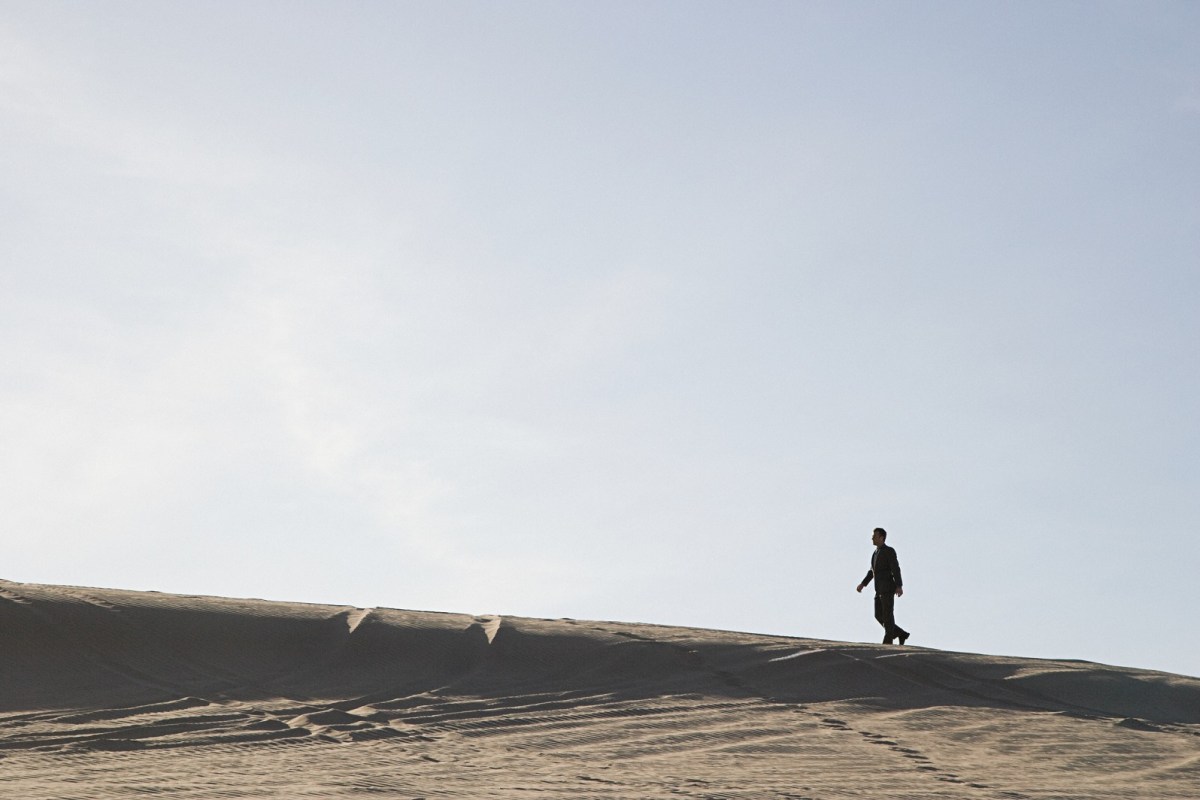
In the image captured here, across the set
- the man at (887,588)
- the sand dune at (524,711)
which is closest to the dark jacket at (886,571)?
the man at (887,588)

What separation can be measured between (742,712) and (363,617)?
148 inches

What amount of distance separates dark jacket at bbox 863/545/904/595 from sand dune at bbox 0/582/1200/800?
4.78 ft

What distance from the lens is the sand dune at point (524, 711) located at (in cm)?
654

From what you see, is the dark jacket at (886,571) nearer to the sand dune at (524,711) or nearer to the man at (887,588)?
the man at (887,588)

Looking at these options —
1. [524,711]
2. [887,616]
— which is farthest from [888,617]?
[524,711]

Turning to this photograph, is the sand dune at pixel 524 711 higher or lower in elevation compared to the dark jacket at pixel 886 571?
lower

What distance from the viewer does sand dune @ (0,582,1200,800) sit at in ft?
21.5

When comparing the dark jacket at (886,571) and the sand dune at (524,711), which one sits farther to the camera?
the dark jacket at (886,571)

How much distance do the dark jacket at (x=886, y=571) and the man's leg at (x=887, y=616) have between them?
64mm

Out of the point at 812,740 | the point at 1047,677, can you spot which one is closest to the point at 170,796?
the point at 812,740

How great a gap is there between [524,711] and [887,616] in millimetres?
5072

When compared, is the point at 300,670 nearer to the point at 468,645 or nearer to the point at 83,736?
the point at 468,645

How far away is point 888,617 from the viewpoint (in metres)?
12.6

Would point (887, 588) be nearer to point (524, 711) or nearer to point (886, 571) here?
point (886, 571)
